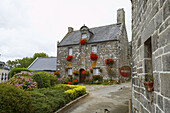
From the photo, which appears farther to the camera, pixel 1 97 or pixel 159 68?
pixel 1 97

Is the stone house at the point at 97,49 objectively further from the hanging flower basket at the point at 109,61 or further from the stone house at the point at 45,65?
the stone house at the point at 45,65

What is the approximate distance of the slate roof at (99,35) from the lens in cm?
1680

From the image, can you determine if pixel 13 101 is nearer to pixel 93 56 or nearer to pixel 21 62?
pixel 93 56

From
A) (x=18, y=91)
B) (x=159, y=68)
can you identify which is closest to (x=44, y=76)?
(x=18, y=91)

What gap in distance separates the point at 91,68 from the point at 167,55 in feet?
50.4

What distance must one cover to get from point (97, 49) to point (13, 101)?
46.5 ft

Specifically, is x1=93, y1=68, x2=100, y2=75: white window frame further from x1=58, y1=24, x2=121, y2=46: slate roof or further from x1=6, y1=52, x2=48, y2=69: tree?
x1=6, y1=52, x2=48, y2=69: tree

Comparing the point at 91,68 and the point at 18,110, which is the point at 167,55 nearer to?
the point at 18,110

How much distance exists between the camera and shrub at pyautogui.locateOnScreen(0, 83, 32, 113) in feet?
10.5

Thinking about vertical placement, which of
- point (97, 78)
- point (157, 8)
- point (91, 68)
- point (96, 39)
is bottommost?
point (97, 78)

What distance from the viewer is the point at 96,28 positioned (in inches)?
780

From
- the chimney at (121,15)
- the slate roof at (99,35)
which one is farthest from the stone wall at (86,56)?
the chimney at (121,15)

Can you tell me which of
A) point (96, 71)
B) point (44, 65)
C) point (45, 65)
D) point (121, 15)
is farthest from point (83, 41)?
point (44, 65)

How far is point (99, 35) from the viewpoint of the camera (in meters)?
18.0
